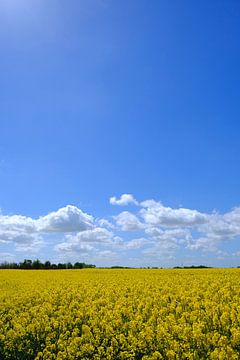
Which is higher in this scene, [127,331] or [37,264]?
[37,264]

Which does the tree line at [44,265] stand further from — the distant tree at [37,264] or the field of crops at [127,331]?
the field of crops at [127,331]

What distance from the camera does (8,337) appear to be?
36.3ft

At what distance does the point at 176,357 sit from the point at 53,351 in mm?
3561

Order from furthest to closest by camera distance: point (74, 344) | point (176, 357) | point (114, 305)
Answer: point (114, 305)
point (74, 344)
point (176, 357)

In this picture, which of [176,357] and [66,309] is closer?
[176,357]

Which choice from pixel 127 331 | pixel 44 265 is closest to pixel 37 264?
pixel 44 265

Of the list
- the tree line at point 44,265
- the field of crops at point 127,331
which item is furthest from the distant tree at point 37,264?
the field of crops at point 127,331

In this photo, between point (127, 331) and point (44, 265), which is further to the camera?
point (44, 265)

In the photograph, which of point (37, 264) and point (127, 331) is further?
point (37, 264)

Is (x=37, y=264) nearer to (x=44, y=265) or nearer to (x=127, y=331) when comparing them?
(x=44, y=265)

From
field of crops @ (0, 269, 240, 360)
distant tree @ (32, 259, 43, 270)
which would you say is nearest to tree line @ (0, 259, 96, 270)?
distant tree @ (32, 259, 43, 270)

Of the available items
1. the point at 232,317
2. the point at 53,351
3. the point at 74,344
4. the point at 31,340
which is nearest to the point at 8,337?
the point at 31,340

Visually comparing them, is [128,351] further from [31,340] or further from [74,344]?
[31,340]

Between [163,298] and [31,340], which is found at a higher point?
[163,298]
